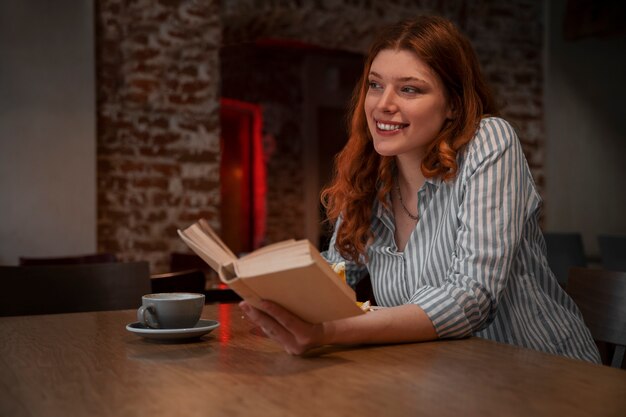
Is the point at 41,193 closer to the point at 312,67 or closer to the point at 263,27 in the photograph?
the point at 263,27

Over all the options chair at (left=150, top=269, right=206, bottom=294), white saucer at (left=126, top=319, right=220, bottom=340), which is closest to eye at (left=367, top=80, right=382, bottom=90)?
white saucer at (left=126, top=319, right=220, bottom=340)

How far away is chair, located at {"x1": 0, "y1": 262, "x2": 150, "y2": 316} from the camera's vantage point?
85.5 inches

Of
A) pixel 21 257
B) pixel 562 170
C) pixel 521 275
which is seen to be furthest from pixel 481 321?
pixel 562 170

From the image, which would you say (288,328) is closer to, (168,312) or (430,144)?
(168,312)

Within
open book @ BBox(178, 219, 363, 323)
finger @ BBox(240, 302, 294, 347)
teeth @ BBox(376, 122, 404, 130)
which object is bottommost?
finger @ BBox(240, 302, 294, 347)

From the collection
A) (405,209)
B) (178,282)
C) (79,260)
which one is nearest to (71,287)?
(178,282)

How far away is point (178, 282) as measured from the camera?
2.84m

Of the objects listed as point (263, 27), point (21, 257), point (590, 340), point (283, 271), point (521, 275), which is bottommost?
point (21, 257)

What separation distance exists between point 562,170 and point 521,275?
558 cm

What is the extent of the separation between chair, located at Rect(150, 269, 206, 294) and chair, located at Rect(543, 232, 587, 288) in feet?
9.97

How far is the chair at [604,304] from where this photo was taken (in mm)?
1708

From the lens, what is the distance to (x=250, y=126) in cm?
1052

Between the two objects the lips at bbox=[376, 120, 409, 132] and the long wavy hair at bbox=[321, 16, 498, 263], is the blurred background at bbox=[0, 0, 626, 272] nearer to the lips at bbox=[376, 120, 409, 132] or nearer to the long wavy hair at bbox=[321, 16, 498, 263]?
the long wavy hair at bbox=[321, 16, 498, 263]

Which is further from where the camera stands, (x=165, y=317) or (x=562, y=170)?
(x=562, y=170)
